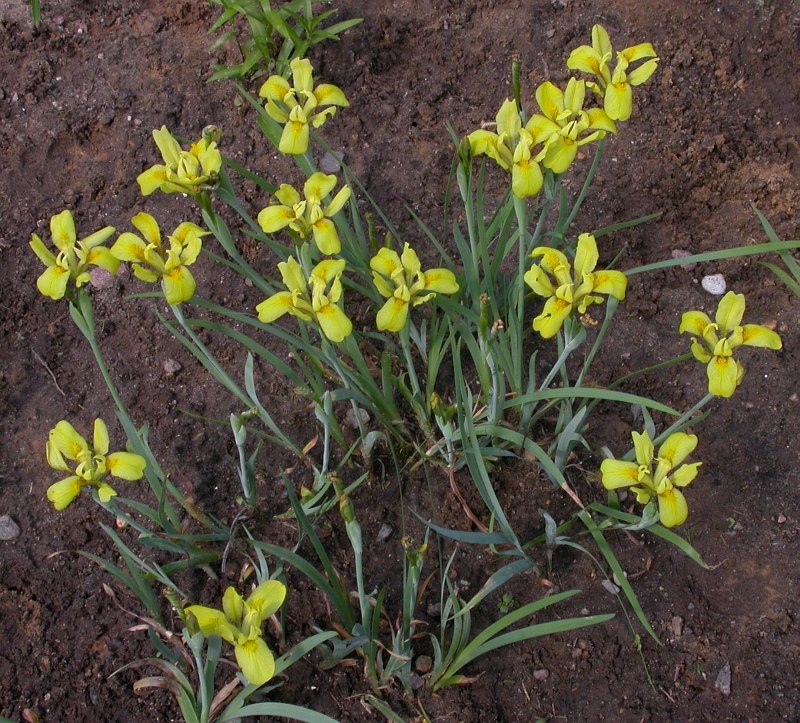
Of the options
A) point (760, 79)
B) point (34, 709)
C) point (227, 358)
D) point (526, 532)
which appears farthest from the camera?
point (760, 79)

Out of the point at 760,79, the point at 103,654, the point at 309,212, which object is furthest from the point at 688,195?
the point at 103,654

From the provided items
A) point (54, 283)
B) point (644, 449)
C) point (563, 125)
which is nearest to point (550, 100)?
point (563, 125)

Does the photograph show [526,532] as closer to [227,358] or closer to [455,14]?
[227,358]

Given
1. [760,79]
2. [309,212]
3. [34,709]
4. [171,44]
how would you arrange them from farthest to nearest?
[171,44]
[760,79]
[34,709]
[309,212]

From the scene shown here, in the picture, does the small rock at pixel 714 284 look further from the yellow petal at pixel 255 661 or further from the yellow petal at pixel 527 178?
the yellow petal at pixel 255 661

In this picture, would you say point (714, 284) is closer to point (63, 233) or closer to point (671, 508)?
point (671, 508)

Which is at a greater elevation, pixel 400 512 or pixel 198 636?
pixel 198 636

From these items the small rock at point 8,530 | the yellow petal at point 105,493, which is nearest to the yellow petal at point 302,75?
the yellow petal at point 105,493

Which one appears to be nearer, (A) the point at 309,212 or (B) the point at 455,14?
(A) the point at 309,212
